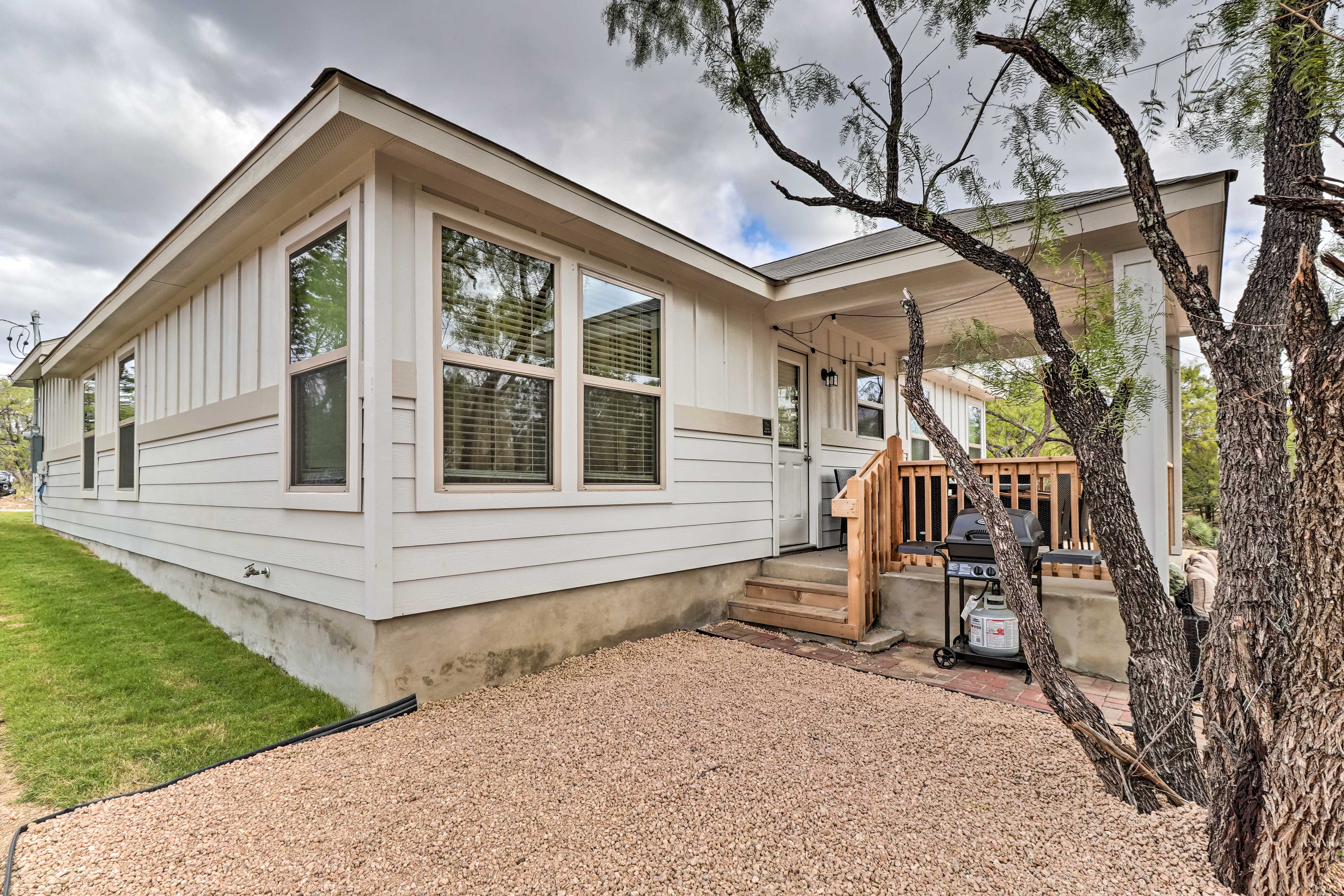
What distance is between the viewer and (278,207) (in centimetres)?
361

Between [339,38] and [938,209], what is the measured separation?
542cm

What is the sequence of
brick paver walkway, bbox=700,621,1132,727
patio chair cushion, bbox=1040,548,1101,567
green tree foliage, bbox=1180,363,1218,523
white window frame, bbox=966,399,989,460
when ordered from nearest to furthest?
brick paver walkway, bbox=700,621,1132,727 → patio chair cushion, bbox=1040,548,1101,567 → white window frame, bbox=966,399,989,460 → green tree foliage, bbox=1180,363,1218,523

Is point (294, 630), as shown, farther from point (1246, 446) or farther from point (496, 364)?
point (1246, 446)

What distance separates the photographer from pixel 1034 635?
202 cm

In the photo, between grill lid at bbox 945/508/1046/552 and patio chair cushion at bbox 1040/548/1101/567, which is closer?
grill lid at bbox 945/508/1046/552

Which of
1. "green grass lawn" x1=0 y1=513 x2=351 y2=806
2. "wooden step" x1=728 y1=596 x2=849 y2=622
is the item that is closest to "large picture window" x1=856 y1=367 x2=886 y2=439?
"wooden step" x1=728 y1=596 x2=849 y2=622

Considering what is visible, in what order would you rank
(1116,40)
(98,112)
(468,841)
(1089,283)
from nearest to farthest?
(468,841) → (1116,40) → (1089,283) → (98,112)

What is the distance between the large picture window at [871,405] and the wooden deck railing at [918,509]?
6.48ft

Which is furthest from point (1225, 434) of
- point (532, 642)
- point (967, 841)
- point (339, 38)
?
point (339, 38)

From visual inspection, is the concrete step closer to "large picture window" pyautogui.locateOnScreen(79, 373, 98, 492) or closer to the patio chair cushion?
the patio chair cushion

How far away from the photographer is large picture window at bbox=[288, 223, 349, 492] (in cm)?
328

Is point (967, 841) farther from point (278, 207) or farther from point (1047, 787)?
point (278, 207)

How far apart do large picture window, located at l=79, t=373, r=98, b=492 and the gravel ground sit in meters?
7.64

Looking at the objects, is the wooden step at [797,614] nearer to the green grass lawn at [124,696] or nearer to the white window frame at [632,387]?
the white window frame at [632,387]
